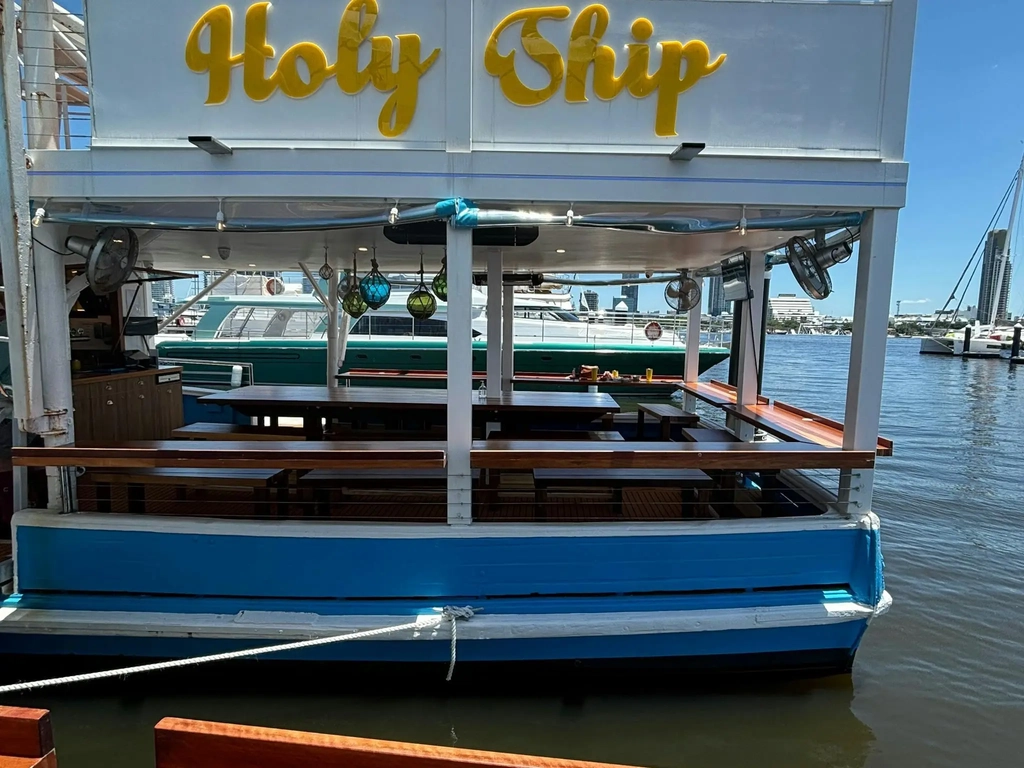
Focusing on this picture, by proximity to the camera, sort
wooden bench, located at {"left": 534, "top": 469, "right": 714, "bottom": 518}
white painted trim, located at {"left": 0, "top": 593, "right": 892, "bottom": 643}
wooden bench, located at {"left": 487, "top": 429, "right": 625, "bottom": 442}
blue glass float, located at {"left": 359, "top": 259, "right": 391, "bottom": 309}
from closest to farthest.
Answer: white painted trim, located at {"left": 0, "top": 593, "right": 892, "bottom": 643}
wooden bench, located at {"left": 534, "top": 469, "right": 714, "bottom": 518}
wooden bench, located at {"left": 487, "top": 429, "right": 625, "bottom": 442}
blue glass float, located at {"left": 359, "top": 259, "right": 391, "bottom": 309}

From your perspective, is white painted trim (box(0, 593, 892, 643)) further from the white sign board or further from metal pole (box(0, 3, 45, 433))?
the white sign board

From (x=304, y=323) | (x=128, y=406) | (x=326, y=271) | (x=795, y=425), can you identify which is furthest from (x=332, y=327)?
(x=304, y=323)

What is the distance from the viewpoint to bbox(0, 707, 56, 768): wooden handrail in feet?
4.21

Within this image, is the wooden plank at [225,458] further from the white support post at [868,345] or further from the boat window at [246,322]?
the boat window at [246,322]

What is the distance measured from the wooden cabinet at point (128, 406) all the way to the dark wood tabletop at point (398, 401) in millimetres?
658

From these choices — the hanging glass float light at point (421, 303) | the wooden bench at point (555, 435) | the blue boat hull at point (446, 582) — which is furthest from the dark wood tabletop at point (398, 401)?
the blue boat hull at point (446, 582)

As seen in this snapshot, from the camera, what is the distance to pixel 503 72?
3758mm

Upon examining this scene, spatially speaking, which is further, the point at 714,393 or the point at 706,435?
the point at 714,393

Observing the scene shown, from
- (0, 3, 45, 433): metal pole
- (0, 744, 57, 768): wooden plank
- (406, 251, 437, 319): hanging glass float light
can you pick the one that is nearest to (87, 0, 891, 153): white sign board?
(0, 3, 45, 433): metal pole

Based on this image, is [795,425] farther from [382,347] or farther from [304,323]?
[304,323]

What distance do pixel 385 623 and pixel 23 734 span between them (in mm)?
2454

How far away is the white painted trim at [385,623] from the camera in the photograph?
3609mm

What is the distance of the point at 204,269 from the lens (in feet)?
29.4

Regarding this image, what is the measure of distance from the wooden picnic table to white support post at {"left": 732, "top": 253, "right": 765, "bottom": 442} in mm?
1302
